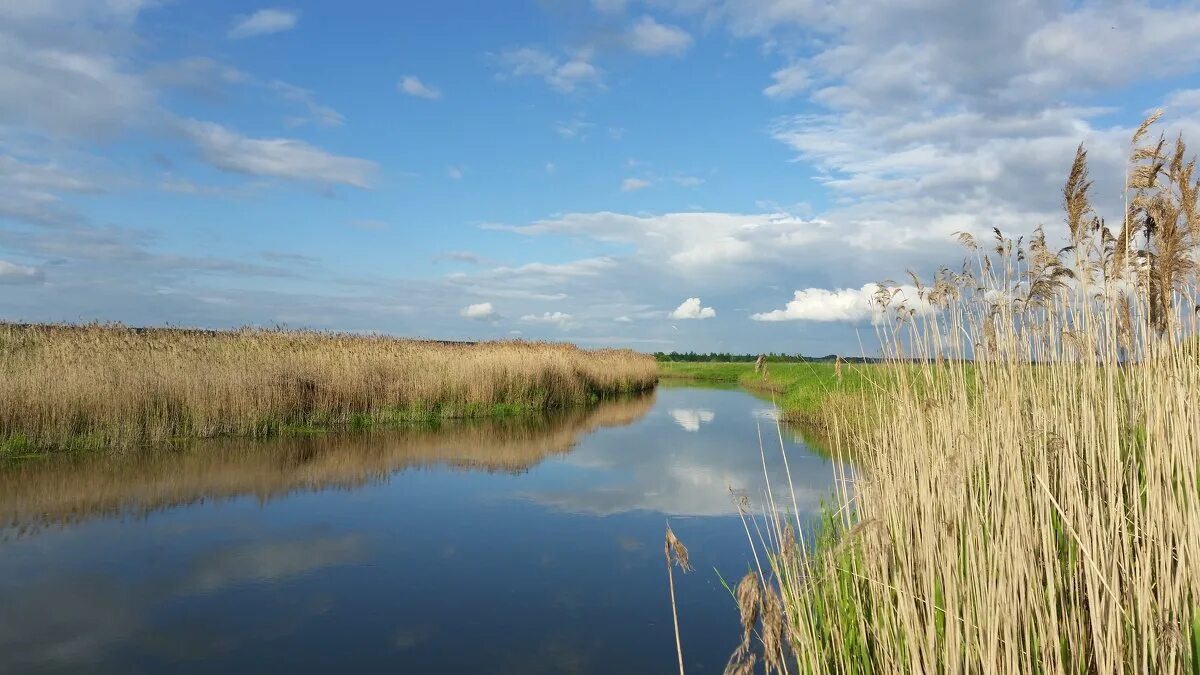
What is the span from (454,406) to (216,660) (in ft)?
37.1

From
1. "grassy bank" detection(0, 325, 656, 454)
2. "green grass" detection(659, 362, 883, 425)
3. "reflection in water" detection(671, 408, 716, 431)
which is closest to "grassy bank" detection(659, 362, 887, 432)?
"green grass" detection(659, 362, 883, 425)

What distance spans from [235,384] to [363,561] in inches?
274

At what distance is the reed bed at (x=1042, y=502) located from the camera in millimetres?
2162

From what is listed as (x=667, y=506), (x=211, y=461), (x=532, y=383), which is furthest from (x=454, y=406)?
(x=667, y=506)

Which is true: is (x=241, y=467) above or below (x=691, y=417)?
above

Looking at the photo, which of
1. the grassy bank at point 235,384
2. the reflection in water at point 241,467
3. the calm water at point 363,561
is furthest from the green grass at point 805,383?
the grassy bank at point 235,384

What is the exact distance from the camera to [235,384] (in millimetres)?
11508

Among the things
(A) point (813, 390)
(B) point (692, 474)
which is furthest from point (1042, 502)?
(A) point (813, 390)

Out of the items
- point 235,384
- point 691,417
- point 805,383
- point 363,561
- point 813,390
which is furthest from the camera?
point 805,383

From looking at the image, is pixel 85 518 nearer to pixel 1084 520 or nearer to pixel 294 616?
pixel 294 616

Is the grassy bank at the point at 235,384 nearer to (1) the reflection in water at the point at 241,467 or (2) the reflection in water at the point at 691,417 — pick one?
(1) the reflection in water at the point at 241,467

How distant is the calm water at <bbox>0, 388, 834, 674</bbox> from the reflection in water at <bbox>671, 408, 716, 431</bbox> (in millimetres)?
4791

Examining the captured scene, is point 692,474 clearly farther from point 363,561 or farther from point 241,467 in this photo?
point 241,467

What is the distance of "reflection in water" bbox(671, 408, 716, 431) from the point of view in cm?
1548
